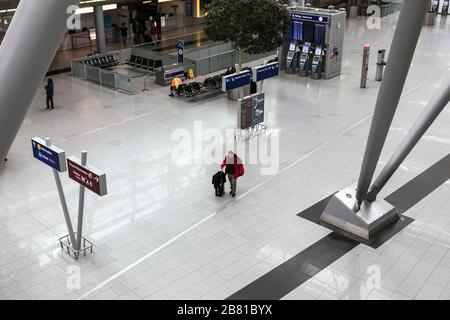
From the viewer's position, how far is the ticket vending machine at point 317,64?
975 inches

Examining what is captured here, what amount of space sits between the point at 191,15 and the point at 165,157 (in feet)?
88.9

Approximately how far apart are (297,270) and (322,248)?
110 cm

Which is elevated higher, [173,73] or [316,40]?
[316,40]

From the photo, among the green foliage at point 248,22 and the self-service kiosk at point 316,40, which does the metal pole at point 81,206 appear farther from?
the self-service kiosk at point 316,40

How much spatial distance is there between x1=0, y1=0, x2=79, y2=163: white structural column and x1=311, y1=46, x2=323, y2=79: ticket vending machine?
2335 cm

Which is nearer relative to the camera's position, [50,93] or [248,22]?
[50,93]

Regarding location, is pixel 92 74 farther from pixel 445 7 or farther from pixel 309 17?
pixel 445 7

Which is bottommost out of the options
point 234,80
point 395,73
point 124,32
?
point 124,32

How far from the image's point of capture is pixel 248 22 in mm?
21219

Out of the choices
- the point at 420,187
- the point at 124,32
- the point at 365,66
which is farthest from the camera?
the point at 124,32

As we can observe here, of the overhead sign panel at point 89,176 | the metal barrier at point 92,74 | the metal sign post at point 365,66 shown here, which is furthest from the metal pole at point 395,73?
the metal barrier at point 92,74

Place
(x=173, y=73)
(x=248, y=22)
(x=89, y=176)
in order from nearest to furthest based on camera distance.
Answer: (x=89, y=176)
(x=248, y=22)
(x=173, y=73)

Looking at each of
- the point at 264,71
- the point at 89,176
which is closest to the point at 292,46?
the point at 264,71

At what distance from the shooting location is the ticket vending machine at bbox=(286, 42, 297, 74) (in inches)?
1012
